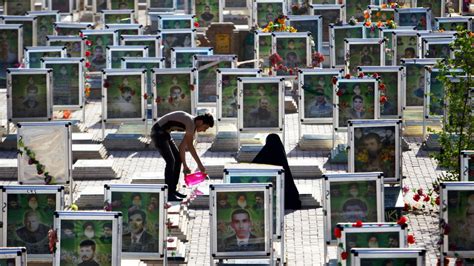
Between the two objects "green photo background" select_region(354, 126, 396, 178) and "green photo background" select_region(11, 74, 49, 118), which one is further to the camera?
"green photo background" select_region(11, 74, 49, 118)

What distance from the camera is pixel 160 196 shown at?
29734mm

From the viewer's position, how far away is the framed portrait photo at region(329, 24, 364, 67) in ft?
163

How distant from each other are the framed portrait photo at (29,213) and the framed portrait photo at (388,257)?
6.12 metres

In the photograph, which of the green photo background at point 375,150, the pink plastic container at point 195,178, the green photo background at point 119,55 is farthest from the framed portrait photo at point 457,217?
the green photo background at point 119,55

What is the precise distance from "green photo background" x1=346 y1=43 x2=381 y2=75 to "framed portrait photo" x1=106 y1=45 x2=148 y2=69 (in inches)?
202

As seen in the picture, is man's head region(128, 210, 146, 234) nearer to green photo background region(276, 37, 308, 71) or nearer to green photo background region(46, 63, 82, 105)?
green photo background region(46, 63, 82, 105)

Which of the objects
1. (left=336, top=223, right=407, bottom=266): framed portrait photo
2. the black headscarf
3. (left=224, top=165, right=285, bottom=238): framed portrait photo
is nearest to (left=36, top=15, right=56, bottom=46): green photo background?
the black headscarf

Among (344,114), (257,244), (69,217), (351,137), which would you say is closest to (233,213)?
(257,244)

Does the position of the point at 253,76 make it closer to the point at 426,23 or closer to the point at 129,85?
the point at 129,85

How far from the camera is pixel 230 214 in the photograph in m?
29.5

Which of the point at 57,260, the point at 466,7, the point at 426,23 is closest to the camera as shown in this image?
the point at 57,260

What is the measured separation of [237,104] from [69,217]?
43.0 feet

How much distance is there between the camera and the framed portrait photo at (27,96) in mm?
41719

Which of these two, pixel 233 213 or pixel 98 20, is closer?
pixel 233 213
